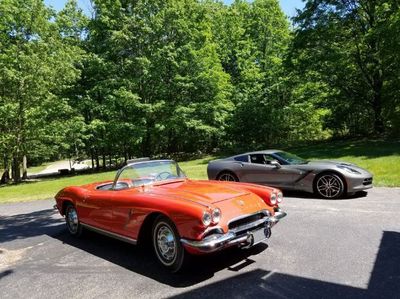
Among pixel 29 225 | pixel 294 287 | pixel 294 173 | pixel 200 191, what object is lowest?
pixel 294 287

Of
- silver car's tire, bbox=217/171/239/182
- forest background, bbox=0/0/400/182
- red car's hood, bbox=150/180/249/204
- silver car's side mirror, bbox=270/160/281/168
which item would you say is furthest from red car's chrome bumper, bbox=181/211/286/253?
forest background, bbox=0/0/400/182

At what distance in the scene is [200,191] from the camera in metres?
5.27

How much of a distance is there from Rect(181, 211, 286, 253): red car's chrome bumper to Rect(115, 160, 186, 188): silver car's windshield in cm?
178

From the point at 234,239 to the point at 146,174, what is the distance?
217 centimetres

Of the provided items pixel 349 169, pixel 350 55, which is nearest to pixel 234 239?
pixel 349 169

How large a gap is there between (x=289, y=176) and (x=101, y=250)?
17.7 ft

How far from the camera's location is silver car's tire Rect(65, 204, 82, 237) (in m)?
6.73

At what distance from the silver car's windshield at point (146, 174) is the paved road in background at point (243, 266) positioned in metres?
1.07

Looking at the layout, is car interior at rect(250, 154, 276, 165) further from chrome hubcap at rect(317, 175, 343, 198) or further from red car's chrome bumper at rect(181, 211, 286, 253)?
red car's chrome bumper at rect(181, 211, 286, 253)

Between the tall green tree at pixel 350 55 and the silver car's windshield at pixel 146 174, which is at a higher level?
the tall green tree at pixel 350 55

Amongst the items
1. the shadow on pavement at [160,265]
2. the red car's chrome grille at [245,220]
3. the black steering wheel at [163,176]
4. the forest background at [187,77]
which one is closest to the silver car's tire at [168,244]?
the shadow on pavement at [160,265]

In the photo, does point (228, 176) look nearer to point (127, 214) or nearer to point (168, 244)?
point (127, 214)

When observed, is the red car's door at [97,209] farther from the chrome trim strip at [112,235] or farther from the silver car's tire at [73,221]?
the silver car's tire at [73,221]

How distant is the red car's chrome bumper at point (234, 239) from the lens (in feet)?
13.9
